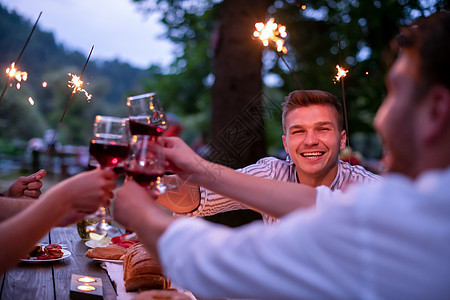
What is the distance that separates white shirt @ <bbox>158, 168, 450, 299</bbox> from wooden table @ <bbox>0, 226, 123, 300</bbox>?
992 millimetres

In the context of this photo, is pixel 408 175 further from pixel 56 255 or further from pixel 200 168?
pixel 56 255

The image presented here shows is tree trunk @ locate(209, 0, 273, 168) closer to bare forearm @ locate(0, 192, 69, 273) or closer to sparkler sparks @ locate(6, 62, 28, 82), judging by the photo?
sparkler sparks @ locate(6, 62, 28, 82)

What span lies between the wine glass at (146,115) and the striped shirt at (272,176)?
2.60 ft

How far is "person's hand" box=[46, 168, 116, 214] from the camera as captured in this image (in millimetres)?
1288

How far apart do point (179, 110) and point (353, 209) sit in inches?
568

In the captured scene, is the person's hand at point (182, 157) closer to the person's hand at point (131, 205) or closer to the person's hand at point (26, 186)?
the person's hand at point (131, 205)

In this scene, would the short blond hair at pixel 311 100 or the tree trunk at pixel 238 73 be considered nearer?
the short blond hair at pixel 311 100

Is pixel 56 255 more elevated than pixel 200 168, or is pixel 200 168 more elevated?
pixel 200 168

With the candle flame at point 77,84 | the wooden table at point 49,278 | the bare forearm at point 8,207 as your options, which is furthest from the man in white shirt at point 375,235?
the candle flame at point 77,84

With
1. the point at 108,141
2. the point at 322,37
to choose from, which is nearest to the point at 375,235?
the point at 108,141

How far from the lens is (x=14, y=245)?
1.25 metres

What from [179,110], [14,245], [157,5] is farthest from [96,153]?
[179,110]

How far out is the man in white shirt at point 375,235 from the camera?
86 centimetres

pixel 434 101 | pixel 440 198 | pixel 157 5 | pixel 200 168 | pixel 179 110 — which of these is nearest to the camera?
pixel 440 198
